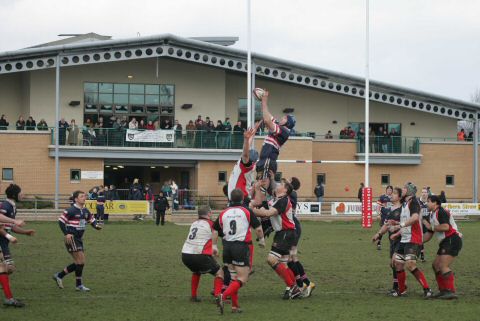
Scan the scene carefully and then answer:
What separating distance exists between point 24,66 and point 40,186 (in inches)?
276

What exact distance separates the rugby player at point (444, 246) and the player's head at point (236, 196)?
4.16 metres

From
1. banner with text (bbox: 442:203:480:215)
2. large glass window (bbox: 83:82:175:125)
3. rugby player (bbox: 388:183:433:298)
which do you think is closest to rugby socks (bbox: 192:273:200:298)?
rugby player (bbox: 388:183:433:298)

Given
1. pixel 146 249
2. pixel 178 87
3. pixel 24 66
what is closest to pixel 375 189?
pixel 178 87

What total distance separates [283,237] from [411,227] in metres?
2.59

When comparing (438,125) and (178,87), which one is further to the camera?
(438,125)

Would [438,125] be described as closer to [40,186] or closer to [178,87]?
[178,87]

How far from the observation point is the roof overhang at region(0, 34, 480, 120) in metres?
51.0

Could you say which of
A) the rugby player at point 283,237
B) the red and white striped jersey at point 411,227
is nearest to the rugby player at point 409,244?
the red and white striped jersey at point 411,227

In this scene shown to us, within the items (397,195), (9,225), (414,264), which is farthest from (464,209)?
(9,225)

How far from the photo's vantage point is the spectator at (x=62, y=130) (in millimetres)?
51503

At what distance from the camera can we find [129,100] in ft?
185

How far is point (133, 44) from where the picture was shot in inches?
2046

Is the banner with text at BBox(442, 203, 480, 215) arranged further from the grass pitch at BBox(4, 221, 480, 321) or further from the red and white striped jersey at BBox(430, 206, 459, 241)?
the red and white striped jersey at BBox(430, 206, 459, 241)

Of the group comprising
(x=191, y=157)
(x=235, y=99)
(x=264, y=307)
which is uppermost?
(x=235, y=99)
